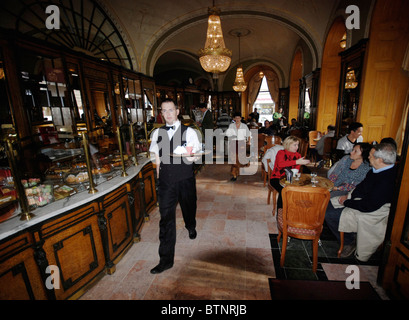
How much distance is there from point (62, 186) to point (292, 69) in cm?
1412

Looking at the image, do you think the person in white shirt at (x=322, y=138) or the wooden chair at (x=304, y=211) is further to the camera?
the person in white shirt at (x=322, y=138)

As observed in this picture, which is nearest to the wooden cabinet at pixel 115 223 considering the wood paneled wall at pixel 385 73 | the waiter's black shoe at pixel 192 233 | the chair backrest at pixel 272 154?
the waiter's black shoe at pixel 192 233

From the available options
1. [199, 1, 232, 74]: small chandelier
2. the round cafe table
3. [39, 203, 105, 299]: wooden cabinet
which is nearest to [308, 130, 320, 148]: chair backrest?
[199, 1, 232, 74]: small chandelier

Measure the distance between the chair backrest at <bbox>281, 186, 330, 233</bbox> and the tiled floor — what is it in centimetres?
68

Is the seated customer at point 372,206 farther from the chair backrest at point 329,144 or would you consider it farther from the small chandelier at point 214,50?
the small chandelier at point 214,50

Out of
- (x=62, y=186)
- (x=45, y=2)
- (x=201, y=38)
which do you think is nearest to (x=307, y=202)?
(x=62, y=186)

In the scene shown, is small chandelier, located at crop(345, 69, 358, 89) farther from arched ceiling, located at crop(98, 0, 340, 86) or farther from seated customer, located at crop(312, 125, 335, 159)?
arched ceiling, located at crop(98, 0, 340, 86)

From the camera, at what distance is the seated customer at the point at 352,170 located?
303cm

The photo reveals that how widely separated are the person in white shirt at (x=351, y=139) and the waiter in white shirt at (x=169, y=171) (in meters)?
4.02

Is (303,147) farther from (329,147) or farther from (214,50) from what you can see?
(214,50)

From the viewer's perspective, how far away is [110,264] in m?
2.43

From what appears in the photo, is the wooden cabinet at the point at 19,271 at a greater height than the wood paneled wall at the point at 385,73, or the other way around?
the wood paneled wall at the point at 385,73

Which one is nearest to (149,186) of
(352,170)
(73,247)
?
(73,247)
